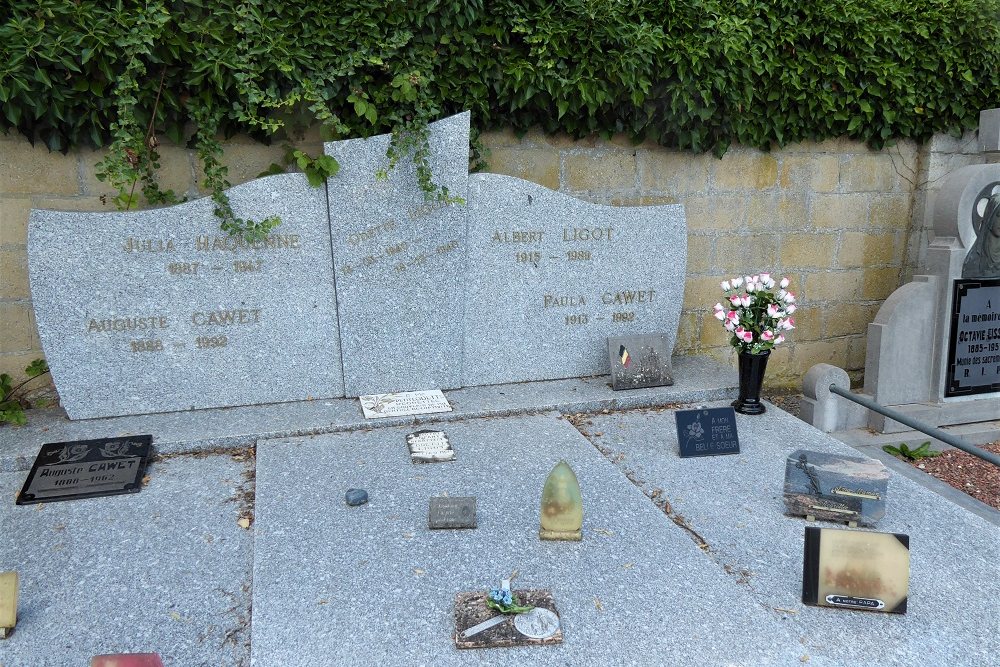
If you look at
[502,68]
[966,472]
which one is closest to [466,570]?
[502,68]

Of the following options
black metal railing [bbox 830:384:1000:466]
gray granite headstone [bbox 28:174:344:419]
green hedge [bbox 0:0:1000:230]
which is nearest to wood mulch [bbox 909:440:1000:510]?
black metal railing [bbox 830:384:1000:466]

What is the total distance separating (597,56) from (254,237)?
6.96 feet

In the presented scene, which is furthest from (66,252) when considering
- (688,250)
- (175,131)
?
(688,250)

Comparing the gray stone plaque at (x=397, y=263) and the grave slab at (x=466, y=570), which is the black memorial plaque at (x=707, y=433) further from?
the gray stone plaque at (x=397, y=263)

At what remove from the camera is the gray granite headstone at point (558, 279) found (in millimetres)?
3922

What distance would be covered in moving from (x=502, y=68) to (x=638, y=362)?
1.77 metres

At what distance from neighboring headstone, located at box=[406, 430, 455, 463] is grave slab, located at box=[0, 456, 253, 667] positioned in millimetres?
706

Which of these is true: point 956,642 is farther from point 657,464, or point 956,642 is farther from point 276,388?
Result: point 276,388

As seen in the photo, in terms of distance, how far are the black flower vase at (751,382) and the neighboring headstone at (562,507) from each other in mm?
1643

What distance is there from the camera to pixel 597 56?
160 inches

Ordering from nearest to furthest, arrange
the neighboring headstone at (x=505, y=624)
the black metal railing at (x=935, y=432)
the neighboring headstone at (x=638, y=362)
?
the neighboring headstone at (x=505, y=624), the black metal railing at (x=935, y=432), the neighboring headstone at (x=638, y=362)

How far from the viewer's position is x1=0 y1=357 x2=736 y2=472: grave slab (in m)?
3.20

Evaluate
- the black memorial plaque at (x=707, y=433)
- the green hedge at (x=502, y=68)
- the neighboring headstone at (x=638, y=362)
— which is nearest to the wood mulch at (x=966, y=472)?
the neighboring headstone at (x=638, y=362)

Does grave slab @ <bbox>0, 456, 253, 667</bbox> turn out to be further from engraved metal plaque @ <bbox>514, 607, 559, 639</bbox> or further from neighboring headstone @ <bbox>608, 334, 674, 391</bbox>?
neighboring headstone @ <bbox>608, 334, 674, 391</bbox>
